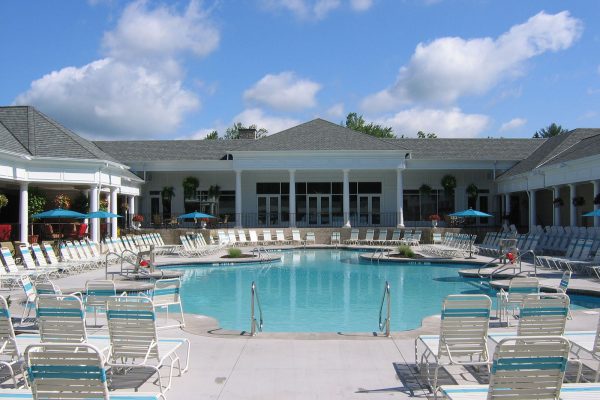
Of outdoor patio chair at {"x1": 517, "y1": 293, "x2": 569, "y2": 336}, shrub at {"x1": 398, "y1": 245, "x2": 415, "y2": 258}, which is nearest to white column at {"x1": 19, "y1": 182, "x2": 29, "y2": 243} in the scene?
shrub at {"x1": 398, "y1": 245, "x2": 415, "y2": 258}

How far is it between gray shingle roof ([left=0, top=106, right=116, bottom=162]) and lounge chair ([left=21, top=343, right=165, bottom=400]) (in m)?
21.5

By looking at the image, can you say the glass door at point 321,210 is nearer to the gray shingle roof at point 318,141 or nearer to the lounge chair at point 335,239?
the gray shingle roof at point 318,141

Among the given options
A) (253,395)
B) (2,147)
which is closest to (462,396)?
(253,395)

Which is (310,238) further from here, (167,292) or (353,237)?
(167,292)

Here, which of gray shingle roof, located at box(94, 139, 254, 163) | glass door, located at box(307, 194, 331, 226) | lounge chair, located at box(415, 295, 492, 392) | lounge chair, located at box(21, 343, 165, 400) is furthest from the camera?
glass door, located at box(307, 194, 331, 226)

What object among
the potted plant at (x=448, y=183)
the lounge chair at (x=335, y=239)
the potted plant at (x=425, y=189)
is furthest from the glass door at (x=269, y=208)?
the potted plant at (x=448, y=183)

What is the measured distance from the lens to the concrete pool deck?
5844 millimetres

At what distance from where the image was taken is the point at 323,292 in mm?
15469

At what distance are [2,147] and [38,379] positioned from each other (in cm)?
2031

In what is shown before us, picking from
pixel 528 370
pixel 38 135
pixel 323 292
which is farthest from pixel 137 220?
pixel 528 370

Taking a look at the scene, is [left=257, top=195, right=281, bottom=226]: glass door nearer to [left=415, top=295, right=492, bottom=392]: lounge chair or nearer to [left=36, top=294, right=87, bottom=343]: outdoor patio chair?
[left=36, top=294, right=87, bottom=343]: outdoor patio chair

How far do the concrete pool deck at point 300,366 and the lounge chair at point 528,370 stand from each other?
1.77 metres

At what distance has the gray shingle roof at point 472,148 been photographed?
35344 mm

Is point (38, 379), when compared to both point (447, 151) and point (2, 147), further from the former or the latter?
point (447, 151)
